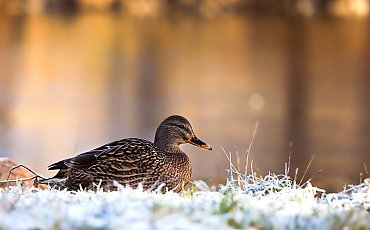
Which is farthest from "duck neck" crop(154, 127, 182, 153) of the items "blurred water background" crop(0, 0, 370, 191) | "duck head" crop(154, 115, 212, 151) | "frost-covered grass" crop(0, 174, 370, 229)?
"frost-covered grass" crop(0, 174, 370, 229)

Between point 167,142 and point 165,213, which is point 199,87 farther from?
point 165,213

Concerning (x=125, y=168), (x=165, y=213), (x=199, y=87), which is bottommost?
(x=199, y=87)

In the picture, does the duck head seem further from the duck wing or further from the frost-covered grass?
the frost-covered grass

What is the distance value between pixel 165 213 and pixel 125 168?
2.19 m

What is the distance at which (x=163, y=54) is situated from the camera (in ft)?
118

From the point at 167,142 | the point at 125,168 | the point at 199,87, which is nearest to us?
the point at 125,168

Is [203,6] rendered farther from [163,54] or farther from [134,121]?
[134,121]

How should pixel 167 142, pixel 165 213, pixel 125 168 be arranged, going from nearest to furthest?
pixel 165 213 < pixel 125 168 < pixel 167 142

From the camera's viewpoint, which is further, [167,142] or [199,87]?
[199,87]

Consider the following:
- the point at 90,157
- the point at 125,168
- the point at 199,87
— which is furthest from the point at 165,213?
the point at 199,87

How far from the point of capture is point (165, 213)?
150 inches

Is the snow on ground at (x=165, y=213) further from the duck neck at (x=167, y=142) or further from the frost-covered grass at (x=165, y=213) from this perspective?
the duck neck at (x=167, y=142)

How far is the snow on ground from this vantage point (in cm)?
373

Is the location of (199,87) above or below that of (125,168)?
below
